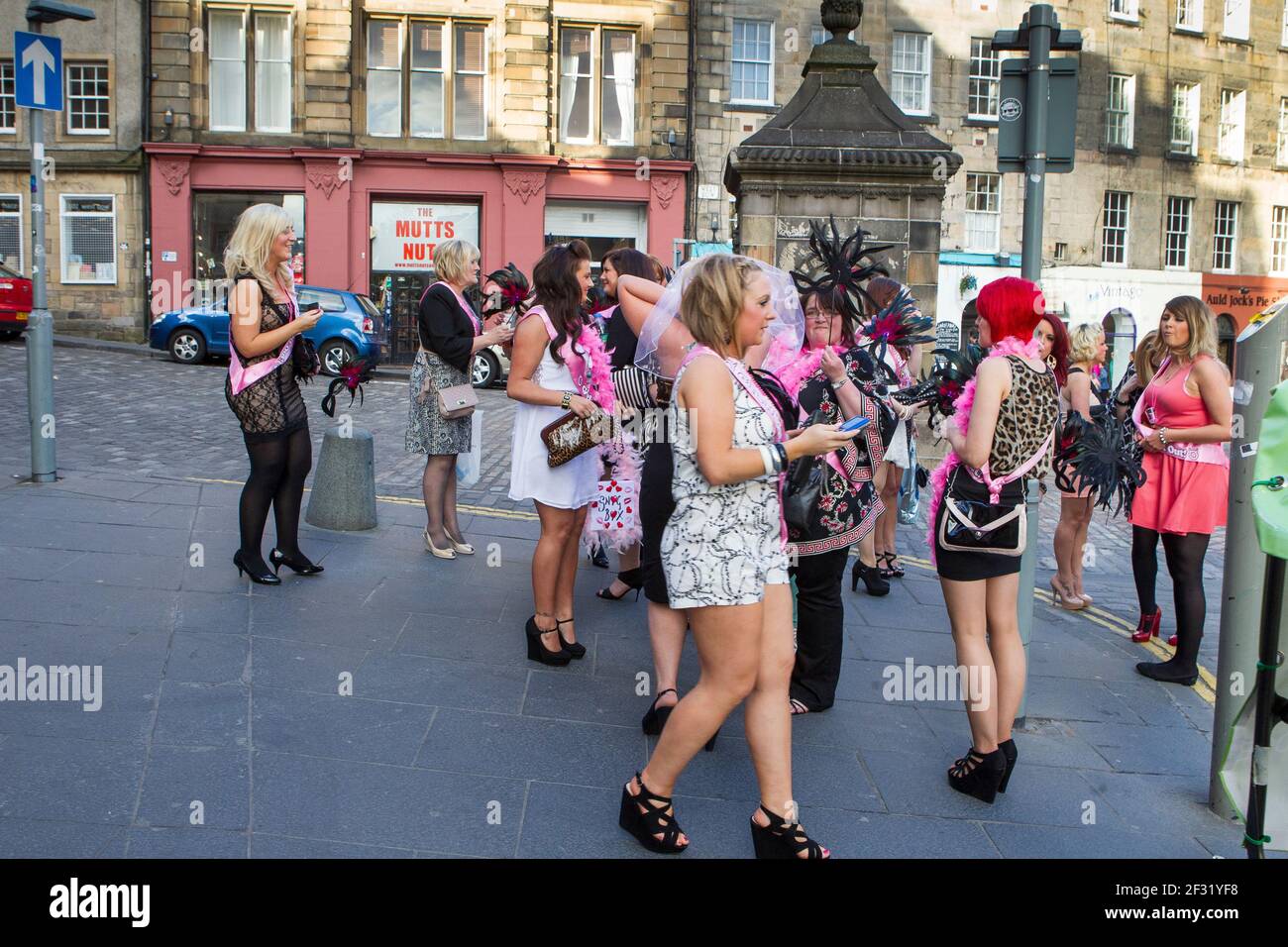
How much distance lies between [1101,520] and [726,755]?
8650 millimetres

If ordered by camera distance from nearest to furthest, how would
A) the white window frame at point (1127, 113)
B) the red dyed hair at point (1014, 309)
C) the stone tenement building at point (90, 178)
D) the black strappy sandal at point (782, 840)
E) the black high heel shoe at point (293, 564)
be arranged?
the black strappy sandal at point (782, 840) < the red dyed hair at point (1014, 309) < the black high heel shoe at point (293, 564) < the stone tenement building at point (90, 178) < the white window frame at point (1127, 113)

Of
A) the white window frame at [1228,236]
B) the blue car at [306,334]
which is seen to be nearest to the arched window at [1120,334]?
the white window frame at [1228,236]

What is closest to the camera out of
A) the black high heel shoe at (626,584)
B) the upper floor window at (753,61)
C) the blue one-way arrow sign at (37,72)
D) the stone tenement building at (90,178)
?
the black high heel shoe at (626,584)

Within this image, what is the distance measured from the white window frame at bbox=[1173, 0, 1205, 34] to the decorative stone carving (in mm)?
17957

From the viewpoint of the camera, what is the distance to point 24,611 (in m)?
5.55

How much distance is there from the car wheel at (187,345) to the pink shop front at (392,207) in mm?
4867

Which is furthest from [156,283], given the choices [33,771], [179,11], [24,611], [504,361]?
[33,771]

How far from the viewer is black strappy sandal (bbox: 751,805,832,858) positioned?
11.9 ft

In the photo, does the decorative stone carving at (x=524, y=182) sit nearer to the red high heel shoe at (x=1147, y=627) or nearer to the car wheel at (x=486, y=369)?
the car wheel at (x=486, y=369)

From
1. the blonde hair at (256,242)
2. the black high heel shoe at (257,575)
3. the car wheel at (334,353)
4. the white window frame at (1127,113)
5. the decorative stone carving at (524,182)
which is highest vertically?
the white window frame at (1127,113)

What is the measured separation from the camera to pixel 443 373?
736 centimetres

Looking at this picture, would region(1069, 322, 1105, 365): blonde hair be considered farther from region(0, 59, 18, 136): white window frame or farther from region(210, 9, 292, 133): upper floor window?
region(0, 59, 18, 136): white window frame

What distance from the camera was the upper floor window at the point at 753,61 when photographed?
27812 millimetres
